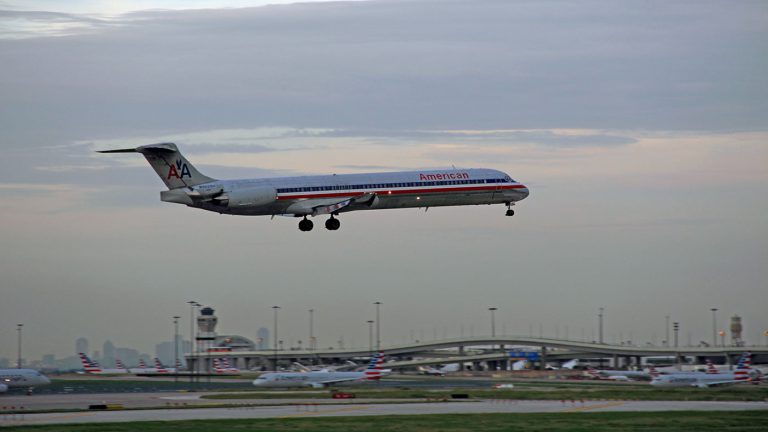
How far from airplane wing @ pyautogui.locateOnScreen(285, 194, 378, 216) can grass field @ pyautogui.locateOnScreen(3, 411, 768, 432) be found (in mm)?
26210

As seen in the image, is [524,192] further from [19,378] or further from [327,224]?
[19,378]

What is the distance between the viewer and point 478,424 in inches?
2323

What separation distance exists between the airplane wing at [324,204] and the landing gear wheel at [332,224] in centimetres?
170

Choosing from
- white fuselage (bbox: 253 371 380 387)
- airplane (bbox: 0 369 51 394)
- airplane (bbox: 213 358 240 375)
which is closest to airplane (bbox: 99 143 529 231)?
white fuselage (bbox: 253 371 380 387)

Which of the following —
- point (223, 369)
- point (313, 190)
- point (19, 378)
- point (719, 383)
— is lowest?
point (223, 369)

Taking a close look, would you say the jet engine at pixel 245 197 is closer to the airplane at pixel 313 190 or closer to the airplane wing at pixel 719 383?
the airplane at pixel 313 190

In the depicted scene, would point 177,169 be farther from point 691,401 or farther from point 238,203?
point 691,401

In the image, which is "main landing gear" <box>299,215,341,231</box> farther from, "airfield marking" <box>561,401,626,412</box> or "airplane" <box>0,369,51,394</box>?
"airplane" <box>0,369,51,394</box>

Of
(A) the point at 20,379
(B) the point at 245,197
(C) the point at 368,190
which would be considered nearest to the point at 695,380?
(C) the point at 368,190

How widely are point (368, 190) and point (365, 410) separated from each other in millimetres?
22698

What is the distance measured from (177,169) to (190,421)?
1115 inches

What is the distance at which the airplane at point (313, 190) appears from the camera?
8388cm

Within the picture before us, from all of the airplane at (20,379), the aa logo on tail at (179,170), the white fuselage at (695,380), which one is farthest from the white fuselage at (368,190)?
the airplane at (20,379)

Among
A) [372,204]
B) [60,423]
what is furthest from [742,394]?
[60,423]
